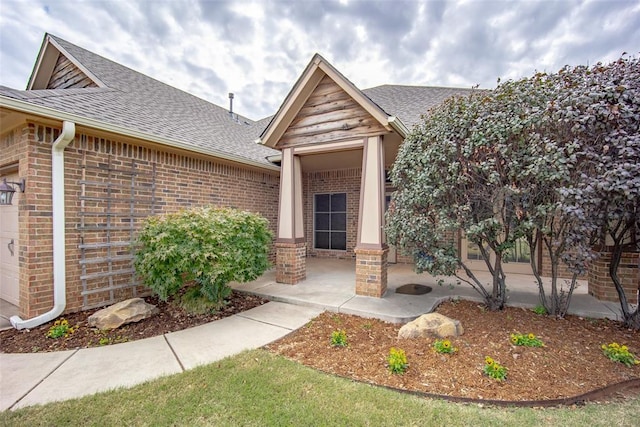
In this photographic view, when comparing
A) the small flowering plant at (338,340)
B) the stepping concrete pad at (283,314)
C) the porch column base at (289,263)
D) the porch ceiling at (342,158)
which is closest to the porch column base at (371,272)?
the stepping concrete pad at (283,314)

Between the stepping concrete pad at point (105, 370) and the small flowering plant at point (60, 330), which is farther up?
the small flowering plant at point (60, 330)

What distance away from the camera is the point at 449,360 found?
301 cm

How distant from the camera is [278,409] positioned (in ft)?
7.50

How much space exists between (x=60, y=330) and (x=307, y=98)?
5578 millimetres

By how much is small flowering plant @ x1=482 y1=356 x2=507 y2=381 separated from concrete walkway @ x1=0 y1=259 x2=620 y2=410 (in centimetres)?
146

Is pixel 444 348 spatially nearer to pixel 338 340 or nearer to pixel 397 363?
pixel 397 363

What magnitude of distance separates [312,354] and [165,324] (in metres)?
2.45

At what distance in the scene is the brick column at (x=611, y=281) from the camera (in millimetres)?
4484

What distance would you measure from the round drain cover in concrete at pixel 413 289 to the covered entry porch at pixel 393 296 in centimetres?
11

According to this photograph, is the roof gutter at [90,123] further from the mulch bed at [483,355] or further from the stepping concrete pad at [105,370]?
the mulch bed at [483,355]

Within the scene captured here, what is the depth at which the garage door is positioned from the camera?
4.40 metres

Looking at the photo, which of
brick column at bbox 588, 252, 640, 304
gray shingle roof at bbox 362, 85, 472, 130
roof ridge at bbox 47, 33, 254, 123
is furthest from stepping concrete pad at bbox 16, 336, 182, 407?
gray shingle roof at bbox 362, 85, 472, 130

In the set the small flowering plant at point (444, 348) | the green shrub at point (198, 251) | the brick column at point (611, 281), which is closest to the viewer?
the small flowering plant at point (444, 348)

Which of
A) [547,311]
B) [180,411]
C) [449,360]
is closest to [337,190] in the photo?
[547,311]
